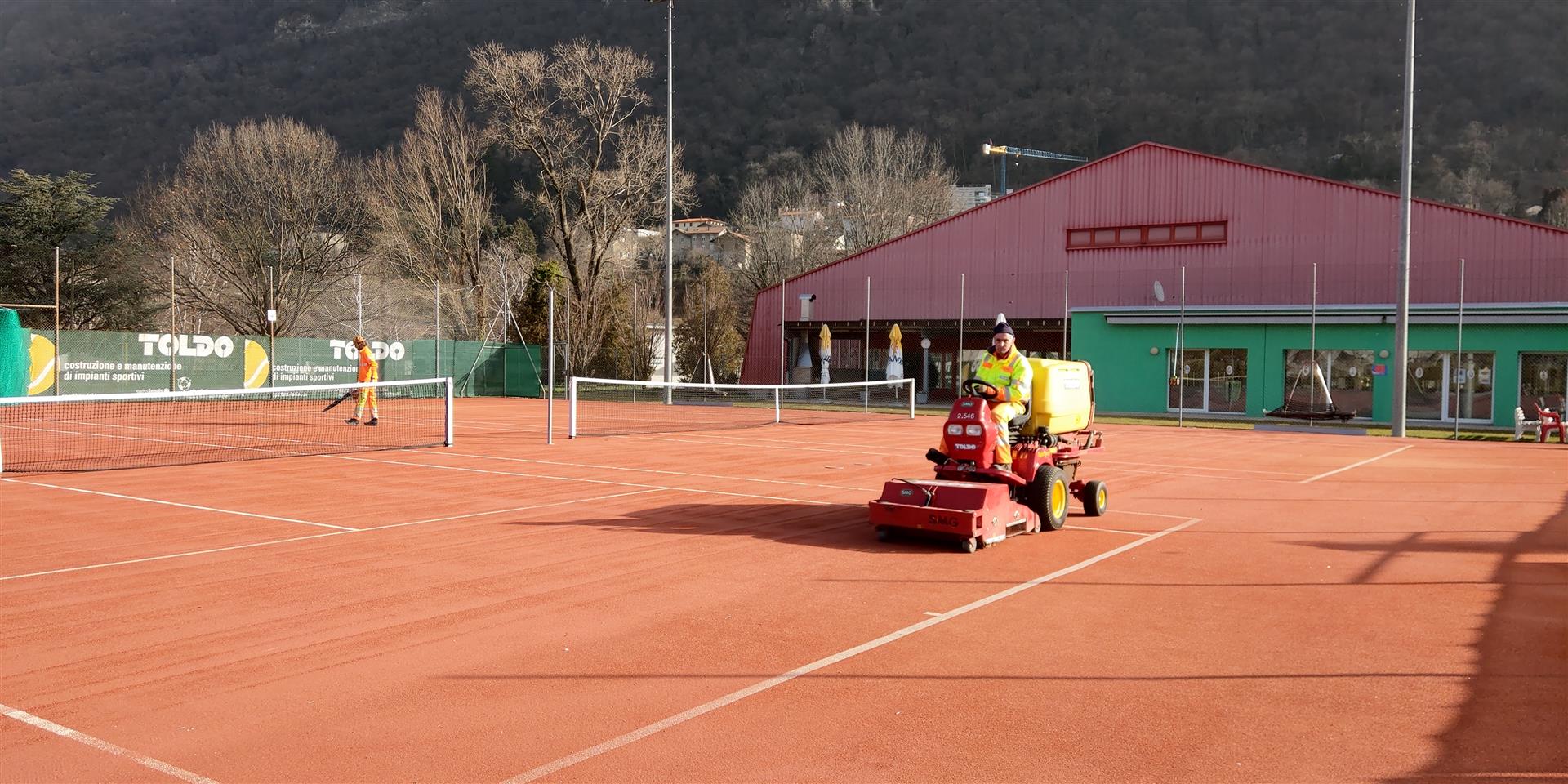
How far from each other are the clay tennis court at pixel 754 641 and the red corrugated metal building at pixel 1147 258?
23731 mm

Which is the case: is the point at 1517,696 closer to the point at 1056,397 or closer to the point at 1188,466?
the point at 1056,397

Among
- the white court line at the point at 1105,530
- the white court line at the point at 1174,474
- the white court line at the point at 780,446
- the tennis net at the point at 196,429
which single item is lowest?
the white court line at the point at 1105,530

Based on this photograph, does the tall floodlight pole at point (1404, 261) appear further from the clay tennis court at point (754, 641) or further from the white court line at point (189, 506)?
the white court line at point (189, 506)

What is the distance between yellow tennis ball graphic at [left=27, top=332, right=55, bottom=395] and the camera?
29.0 metres

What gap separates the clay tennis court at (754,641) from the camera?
484 centimetres

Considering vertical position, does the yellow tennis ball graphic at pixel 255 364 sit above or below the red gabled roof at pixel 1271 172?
below

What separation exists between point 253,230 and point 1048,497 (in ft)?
144

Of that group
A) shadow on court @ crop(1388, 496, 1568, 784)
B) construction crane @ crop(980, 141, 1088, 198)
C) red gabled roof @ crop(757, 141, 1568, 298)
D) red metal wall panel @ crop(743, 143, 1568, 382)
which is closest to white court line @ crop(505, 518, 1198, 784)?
shadow on court @ crop(1388, 496, 1568, 784)

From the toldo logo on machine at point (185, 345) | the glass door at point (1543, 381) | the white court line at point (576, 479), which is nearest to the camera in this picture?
the white court line at point (576, 479)

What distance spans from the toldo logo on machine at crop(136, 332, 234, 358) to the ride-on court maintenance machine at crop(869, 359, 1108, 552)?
92.1 ft

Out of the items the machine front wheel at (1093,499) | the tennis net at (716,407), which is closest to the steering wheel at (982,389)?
the machine front wheel at (1093,499)

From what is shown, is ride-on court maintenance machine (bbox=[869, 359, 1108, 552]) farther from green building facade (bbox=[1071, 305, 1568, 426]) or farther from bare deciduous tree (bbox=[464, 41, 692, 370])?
bare deciduous tree (bbox=[464, 41, 692, 370])

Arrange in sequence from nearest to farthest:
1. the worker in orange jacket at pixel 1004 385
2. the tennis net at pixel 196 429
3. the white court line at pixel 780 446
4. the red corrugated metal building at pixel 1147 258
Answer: the worker in orange jacket at pixel 1004 385 → the tennis net at pixel 196 429 → the white court line at pixel 780 446 → the red corrugated metal building at pixel 1147 258

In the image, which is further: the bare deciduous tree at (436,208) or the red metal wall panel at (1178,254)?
the bare deciduous tree at (436,208)
